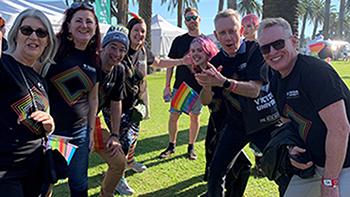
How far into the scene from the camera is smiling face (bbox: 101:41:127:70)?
376 centimetres

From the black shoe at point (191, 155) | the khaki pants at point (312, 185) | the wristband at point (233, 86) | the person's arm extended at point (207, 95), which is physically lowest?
the black shoe at point (191, 155)

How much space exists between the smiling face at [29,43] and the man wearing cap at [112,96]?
102 cm

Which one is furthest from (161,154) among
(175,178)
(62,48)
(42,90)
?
(42,90)

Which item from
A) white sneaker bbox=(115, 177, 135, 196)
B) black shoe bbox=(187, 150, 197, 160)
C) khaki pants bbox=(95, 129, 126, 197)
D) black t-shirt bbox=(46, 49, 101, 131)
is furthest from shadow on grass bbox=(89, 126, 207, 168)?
black t-shirt bbox=(46, 49, 101, 131)

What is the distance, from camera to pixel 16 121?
2.51 m

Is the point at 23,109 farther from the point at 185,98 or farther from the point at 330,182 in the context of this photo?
the point at 185,98

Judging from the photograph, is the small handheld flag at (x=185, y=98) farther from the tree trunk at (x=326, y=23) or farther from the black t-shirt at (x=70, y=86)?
the tree trunk at (x=326, y=23)

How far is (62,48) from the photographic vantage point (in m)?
3.32

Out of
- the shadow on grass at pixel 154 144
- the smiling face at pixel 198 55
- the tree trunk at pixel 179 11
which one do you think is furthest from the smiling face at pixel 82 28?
the tree trunk at pixel 179 11

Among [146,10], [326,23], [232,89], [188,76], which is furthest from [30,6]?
[326,23]

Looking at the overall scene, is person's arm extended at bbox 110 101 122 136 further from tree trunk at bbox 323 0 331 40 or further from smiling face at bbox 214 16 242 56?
tree trunk at bbox 323 0 331 40

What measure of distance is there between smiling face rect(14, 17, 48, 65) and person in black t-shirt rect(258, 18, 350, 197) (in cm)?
157

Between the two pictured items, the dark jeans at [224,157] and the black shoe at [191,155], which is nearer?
the dark jeans at [224,157]

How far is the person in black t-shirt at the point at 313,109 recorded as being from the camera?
2.46m
